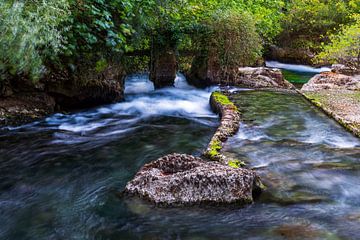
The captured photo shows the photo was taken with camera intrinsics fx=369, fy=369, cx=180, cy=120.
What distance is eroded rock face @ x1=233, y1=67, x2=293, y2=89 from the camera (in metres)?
15.9

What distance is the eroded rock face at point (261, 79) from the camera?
15891 millimetres

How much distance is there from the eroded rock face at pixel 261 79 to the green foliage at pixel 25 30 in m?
9.63

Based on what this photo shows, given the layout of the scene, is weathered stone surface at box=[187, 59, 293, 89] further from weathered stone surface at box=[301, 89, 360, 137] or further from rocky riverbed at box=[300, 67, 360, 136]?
weathered stone surface at box=[301, 89, 360, 137]

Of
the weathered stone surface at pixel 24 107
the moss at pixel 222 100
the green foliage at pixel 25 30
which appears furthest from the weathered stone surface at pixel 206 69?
the green foliage at pixel 25 30

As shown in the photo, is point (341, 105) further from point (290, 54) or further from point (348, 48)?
point (290, 54)

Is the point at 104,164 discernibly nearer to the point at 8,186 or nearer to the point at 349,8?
the point at 8,186

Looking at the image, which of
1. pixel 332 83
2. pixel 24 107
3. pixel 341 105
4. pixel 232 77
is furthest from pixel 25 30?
pixel 332 83

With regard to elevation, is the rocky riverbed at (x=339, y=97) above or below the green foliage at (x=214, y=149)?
above

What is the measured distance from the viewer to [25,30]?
6.88 m

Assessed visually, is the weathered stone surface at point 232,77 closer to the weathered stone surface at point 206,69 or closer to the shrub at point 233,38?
the weathered stone surface at point 206,69

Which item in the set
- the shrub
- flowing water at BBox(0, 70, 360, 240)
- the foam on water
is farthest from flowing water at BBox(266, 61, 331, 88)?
flowing water at BBox(0, 70, 360, 240)

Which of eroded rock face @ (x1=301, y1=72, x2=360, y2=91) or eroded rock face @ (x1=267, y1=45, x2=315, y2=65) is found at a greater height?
eroded rock face @ (x1=267, y1=45, x2=315, y2=65)

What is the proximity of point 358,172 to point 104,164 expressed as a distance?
4.28 metres

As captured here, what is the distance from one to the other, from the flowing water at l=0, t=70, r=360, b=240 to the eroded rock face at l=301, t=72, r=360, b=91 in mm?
4129
